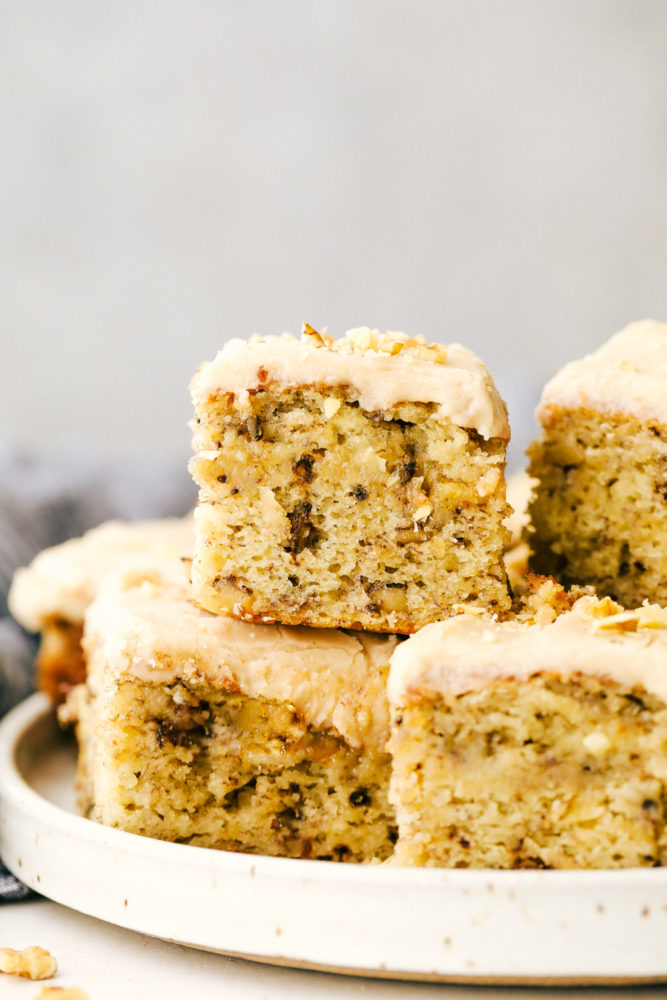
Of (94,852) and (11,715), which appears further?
(11,715)

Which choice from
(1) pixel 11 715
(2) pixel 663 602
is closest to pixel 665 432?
(2) pixel 663 602

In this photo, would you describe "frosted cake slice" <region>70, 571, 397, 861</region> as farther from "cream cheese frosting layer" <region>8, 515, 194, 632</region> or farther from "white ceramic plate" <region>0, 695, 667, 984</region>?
"cream cheese frosting layer" <region>8, 515, 194, 632</region>

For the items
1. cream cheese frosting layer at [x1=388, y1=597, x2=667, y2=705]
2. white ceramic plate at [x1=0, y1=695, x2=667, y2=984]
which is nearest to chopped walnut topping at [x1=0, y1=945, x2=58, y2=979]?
white ceramic plate at [x1=0, y1=695, x2=667, y2=984]

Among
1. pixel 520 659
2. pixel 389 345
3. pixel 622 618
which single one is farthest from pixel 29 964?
pixel 389 345

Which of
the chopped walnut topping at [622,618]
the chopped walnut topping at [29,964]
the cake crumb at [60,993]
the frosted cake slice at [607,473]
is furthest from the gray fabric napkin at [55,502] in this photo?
the chopped walnut topping at [622,618]

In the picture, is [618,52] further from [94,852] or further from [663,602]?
[94,852]

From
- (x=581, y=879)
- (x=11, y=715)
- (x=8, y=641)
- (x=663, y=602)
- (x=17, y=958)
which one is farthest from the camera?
(x=8, y=641)

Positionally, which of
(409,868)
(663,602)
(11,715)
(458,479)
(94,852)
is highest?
(458,479)

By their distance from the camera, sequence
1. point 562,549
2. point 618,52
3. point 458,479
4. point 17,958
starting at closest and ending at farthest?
point 17,958
point 458,479
point 562,549
point 618,52
